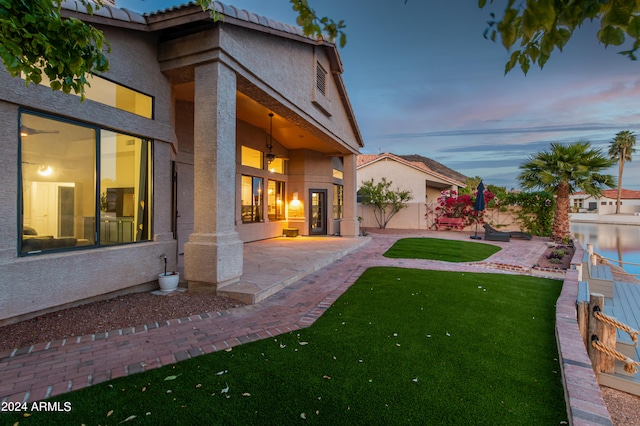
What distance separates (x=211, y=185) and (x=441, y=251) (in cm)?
844

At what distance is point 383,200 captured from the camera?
20.2 meters

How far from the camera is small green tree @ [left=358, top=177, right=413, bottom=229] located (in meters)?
20.1

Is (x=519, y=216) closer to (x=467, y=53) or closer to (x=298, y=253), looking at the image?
(x=467, y=53)

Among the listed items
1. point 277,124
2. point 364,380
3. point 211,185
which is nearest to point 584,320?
point 364,380

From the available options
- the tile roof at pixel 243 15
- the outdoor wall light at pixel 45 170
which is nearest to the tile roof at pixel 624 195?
the tile roof at pixel 243 15

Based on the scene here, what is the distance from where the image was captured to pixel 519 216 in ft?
54.2

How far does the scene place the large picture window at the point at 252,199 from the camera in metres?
11.9

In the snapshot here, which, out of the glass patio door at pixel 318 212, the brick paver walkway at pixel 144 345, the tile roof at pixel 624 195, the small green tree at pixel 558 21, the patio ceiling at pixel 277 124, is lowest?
the brick paver walkway at pixel 144 345

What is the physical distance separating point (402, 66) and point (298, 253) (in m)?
11.8

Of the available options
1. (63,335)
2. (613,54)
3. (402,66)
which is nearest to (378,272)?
(63,335)

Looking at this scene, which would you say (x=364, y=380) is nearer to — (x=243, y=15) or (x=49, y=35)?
(x=49, y=35)

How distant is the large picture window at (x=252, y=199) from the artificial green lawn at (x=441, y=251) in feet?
18.4

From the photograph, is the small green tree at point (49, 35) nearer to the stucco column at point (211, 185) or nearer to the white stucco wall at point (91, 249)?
the white stucco wall at point (91, 249)

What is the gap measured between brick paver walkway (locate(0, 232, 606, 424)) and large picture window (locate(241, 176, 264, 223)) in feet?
21.8
